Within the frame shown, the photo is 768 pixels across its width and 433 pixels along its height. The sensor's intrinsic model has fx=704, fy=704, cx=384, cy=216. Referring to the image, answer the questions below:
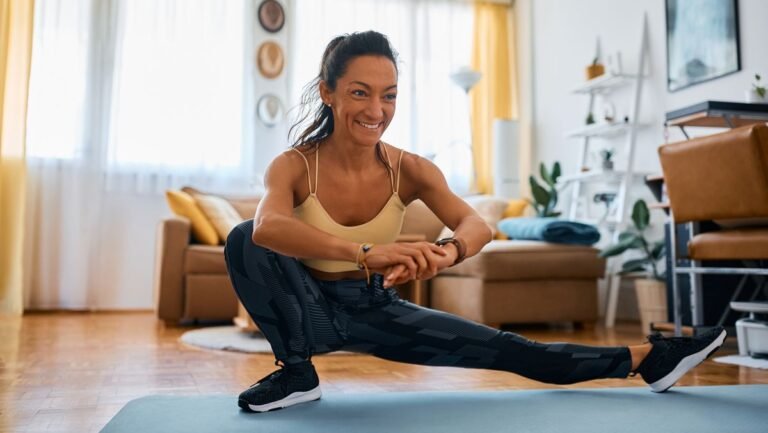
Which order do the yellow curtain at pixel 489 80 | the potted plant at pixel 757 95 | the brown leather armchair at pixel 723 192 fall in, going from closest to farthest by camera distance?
the brown leather armchair at pixel 723 192 < the potted plant at pixel 757 95 < the yellow curtain at pixel 489 80

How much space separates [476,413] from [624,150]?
10.2ft

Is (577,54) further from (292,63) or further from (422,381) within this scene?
(422,381)

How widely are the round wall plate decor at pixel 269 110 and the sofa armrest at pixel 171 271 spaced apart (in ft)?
4.51

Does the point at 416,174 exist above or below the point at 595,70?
below

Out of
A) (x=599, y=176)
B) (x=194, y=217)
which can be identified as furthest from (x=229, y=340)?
(x=599, y=176)

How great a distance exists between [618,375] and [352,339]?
591 mm

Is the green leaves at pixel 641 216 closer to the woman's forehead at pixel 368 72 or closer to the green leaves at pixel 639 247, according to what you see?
the green leaves at pixel 639 247

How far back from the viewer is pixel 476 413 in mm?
1382

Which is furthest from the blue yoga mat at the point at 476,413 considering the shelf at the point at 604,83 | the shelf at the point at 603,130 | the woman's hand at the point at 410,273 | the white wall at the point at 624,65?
the shelf at the point at 604,83

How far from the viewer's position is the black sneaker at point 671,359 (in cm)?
159

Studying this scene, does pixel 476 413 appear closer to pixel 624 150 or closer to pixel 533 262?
pixel 533 262

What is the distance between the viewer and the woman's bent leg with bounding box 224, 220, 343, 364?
1.43 metres

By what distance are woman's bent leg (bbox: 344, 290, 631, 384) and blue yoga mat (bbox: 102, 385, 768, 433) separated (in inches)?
2.6

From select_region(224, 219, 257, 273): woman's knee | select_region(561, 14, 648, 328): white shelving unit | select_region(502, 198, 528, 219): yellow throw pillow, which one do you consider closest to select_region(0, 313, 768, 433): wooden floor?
select_region(224, 219, 257, 273): woman's knee
